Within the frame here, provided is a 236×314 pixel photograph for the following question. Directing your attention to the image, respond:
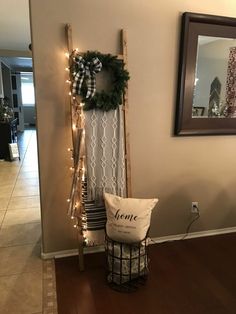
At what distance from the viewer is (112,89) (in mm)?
2023

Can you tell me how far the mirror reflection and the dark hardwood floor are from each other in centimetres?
128

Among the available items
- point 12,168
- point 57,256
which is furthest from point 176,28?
point 12,168

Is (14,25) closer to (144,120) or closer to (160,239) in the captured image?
(144,120)

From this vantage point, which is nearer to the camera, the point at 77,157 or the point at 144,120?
the point at 77,157

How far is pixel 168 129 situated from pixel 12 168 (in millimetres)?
3654

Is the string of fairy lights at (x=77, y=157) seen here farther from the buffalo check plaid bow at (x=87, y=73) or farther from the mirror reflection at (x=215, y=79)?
the mirror reflection at (x=215, y=79)

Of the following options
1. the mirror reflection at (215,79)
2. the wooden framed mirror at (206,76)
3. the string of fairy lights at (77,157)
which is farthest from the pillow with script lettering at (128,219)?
the mirror reflection at (215,79)

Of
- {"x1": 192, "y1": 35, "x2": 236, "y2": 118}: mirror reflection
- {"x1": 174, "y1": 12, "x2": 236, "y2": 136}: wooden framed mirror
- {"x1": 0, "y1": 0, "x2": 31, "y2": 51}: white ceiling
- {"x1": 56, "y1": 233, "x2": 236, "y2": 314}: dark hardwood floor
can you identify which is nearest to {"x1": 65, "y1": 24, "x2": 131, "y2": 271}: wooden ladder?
{"x1": 56, "y1": 233, "x2": 236, "y2": 314}: dark hardwood floor

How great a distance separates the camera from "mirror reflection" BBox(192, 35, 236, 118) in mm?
2311

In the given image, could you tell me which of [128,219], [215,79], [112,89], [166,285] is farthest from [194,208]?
[112,89]

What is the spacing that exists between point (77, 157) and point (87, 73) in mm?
621

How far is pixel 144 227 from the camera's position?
1918mm

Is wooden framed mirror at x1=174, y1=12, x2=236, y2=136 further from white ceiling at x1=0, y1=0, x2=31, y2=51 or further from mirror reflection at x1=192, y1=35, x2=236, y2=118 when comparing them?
white ceiling at x1=0, y1=0, x2=31, y2=51

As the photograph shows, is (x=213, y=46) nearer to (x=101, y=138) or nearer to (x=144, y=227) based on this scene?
(x=101, y=138)
